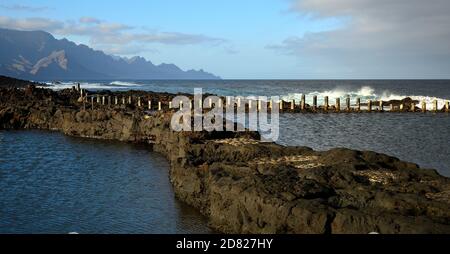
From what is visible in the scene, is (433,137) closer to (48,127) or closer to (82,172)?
(82,172)

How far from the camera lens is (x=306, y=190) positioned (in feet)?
51.6

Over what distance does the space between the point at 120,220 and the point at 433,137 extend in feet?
97.1

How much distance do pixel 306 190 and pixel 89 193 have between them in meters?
11.2

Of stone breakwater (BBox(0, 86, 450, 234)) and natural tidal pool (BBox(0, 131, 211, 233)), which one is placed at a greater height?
stone breakwater (BBox(0, 86, 450, 234))

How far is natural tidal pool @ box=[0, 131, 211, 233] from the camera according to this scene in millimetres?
18281

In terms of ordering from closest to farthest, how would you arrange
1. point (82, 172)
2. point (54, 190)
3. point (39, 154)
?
1. point (54, 190)
2. point (82, 172)
3. point (39, 154)

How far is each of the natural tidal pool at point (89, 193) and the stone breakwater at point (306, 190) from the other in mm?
1333

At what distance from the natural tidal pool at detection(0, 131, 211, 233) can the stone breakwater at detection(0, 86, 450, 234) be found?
1333 millimetres

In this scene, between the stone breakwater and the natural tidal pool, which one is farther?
the natural tidal pool

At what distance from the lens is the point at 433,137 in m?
40.2

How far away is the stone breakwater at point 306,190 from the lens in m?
13.7

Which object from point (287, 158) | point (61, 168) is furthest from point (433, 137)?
point (61, 168)

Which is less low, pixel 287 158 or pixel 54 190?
pixel 287 158
